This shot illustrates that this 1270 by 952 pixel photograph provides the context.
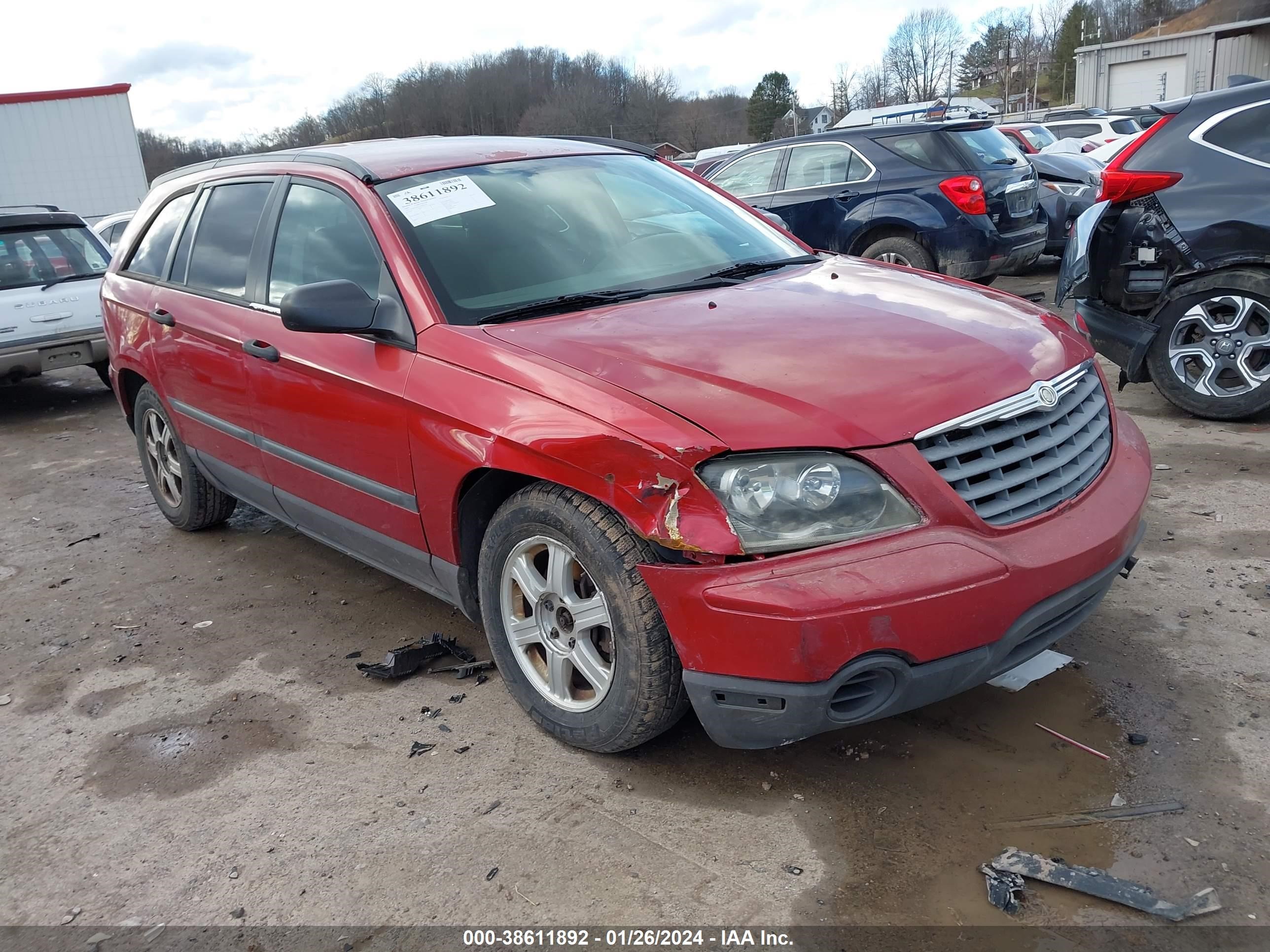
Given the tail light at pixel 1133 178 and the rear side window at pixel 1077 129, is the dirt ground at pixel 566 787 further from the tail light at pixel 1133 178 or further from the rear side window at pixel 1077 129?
the rear side window at pixel 1077 129

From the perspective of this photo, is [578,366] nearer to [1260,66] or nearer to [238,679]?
[238,679]

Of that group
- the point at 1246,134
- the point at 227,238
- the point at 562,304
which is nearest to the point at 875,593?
the point at 562,304

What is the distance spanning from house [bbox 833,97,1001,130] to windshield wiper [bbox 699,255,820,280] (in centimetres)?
628

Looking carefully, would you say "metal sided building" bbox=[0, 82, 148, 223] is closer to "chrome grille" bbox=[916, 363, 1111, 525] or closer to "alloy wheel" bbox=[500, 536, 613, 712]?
"alloy wheel" bbox=[500, 536, 613, 712]

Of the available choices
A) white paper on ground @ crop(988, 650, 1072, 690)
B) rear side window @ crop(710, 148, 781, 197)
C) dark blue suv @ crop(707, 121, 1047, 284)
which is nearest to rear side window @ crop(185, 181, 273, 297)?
white paper on ground @ crop(988, 650, 1072, 690)

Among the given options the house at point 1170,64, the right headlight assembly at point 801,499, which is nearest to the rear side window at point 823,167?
the right headlight assembly at point 801,499

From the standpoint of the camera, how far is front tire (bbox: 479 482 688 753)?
8.40ft

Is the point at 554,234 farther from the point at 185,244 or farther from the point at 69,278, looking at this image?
the point at 69,278

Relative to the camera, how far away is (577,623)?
2.78m

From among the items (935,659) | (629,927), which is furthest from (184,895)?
(935,659)

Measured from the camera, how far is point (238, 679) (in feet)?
12.0

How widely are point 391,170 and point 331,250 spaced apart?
0.35 meters

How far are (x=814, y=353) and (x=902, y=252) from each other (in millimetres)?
6375

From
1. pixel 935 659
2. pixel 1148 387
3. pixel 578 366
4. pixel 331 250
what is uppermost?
pixel 331 250
